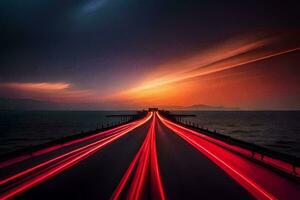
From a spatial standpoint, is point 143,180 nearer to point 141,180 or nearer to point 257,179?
point 141,180

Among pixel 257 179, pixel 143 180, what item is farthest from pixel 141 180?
pixel 257 179

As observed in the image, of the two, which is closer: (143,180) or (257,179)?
(143,180)

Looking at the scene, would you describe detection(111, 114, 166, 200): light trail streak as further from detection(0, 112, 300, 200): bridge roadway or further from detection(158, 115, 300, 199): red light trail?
detection(158, 115, 300, 199): red light trail

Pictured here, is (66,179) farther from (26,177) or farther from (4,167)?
A: (4,167)

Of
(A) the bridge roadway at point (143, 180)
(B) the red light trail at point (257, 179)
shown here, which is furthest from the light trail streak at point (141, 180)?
(B) the red light trail at point (257, 179)

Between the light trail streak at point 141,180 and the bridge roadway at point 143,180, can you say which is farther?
the bridge roadway at point 143,180

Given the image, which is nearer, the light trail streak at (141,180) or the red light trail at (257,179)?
the light trail streak at (141,180)

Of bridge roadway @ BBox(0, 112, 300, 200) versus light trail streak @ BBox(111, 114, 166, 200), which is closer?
light trail streak @ BBox(111, 114, 166, 200)

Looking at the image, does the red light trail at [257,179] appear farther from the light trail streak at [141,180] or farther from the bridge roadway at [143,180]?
the light trail streak at [141,180]

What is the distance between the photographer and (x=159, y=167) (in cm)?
1359

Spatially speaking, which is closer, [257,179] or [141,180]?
[141,180]

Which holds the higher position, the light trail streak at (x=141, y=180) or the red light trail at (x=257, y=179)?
the light trail streak at (x=141, y=180)

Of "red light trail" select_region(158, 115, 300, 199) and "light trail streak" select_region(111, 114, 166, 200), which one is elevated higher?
"light trail streak" select_region(111, 114, 166, 200)

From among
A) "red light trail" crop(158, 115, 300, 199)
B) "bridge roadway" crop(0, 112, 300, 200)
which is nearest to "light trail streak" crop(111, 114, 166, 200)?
"bridge roadway" crop(0, 112, 300, 200)
